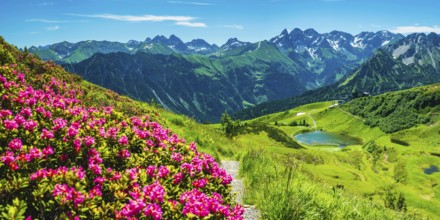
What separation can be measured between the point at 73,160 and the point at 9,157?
173cm

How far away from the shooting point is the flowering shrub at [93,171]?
6199 mm

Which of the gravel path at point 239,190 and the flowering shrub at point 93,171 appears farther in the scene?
the gravel path at point 239,190

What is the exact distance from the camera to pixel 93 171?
25.0ft

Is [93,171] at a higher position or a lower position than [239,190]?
higher

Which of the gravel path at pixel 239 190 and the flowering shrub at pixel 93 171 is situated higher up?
the flowering shrub at pixel 93 171

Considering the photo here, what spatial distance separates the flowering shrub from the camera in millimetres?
6199

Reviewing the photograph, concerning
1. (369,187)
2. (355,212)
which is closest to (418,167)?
(369,187)

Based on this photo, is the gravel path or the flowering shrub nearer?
Answer: the flowering shrub

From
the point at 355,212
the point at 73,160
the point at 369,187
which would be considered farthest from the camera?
the point at 369,187

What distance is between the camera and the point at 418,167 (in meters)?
181

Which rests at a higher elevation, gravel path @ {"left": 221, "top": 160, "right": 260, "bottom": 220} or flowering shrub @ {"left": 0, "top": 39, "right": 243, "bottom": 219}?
flowering shrub @ {"left": 0, "top": 39, "right": 243, "bottom": 219}

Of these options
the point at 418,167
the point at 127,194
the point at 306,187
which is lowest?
the point at 418,167

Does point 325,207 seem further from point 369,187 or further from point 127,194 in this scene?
point 369,187

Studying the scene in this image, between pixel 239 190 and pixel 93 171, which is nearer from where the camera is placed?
pixel 93 171
